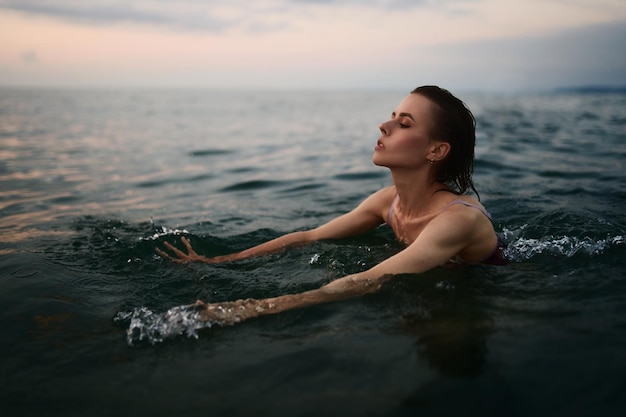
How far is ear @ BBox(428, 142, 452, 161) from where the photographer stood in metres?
3.78

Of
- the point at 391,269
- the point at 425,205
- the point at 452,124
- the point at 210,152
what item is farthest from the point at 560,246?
the point at 210,152

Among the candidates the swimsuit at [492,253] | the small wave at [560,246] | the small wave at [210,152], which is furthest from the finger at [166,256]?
the small wave at [210,152]

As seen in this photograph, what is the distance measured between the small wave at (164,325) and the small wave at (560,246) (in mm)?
2565

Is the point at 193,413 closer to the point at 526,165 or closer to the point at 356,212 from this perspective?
the point at 356,212

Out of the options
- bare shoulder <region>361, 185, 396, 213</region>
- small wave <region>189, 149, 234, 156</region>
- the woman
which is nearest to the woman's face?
the woman

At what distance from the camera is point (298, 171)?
10.2 metres

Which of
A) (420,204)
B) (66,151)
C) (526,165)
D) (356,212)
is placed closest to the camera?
(420,204)

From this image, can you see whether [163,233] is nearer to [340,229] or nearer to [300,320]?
[340,229]

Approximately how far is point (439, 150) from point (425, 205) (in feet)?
1.49

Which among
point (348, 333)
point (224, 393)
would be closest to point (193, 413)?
point (224, 393)

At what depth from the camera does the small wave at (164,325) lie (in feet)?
9.98

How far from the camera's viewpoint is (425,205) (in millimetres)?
4023

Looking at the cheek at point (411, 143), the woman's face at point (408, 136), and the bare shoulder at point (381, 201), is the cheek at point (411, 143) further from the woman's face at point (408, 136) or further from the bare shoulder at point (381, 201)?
the bare shoulder at point (381, 201)

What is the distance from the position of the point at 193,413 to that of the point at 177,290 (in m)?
1.52
